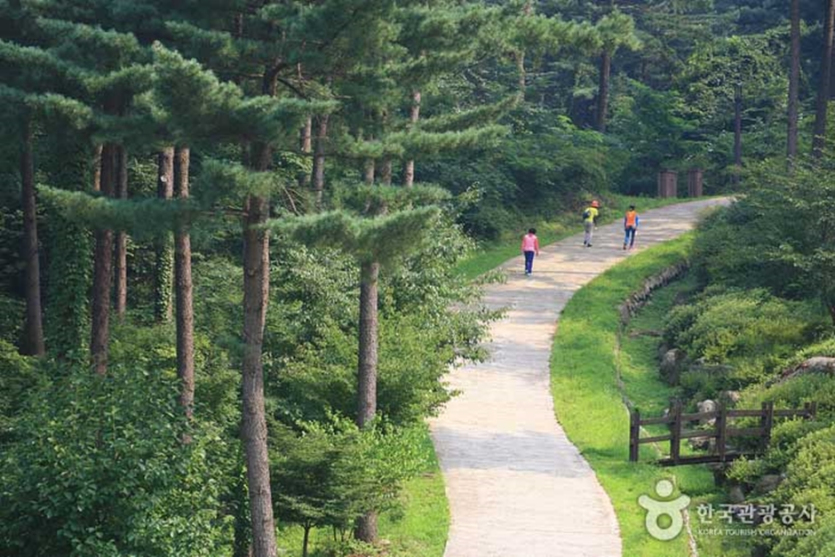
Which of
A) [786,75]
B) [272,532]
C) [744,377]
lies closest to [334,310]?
[272,532]

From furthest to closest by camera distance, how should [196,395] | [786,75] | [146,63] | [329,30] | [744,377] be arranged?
[786,75] → [744,377] → [196,395] → [146,63] → [329,30]

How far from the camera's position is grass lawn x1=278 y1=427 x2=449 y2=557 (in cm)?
1698

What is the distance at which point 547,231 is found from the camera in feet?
133

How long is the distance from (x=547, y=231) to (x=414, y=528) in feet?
79.1

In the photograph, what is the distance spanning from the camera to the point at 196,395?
63.0 feet

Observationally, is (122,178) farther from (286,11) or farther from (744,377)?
(744,377)

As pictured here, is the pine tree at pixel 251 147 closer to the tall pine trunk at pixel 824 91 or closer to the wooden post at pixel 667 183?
the tall pine trunk at pixel 824 91

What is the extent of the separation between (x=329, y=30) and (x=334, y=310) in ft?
27.0

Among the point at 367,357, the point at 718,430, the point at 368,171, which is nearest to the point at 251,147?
the point at 368,171

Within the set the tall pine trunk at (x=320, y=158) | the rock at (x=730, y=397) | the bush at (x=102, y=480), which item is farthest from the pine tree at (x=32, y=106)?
the rock at (x=730, y=397)

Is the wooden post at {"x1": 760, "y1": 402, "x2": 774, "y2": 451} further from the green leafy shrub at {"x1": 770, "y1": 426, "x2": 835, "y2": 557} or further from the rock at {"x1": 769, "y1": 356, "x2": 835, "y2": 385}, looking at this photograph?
the rock at {"x1": 769, "y1": 356, "x2": 835, "y2": 385}

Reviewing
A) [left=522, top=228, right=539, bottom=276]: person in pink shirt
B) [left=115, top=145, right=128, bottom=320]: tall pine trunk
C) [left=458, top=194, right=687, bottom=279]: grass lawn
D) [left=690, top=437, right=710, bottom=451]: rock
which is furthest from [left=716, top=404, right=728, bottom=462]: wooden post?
[left=522, top=228, right=539, bottom=276]: person in pink shirt

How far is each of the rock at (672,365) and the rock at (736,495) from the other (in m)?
6.55

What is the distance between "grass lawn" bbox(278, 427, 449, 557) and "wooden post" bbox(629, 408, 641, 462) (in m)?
3.49
